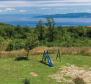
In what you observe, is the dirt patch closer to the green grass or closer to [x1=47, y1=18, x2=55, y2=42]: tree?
the green grass

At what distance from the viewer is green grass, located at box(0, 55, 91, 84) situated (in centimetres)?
3619

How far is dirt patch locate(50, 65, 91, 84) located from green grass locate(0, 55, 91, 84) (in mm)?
880

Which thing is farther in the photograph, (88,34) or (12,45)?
(88,34)

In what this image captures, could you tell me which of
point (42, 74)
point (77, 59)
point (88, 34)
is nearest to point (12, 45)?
point (77, 59)

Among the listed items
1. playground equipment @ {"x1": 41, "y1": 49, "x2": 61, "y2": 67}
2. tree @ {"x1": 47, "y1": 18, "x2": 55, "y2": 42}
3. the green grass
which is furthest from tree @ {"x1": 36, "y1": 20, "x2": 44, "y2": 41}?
playground equipment @ {"x1": 41, "y1": 49, "x2": 61, "y2": 67}

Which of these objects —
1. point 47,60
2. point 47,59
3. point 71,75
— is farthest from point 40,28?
point 71,75

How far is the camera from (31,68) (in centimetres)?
4122

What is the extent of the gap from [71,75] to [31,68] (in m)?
5.27

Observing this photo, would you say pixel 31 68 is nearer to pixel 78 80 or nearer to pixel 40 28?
pixel 78 80

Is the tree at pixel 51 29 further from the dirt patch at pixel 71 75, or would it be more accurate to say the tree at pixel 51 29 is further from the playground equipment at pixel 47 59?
the dirt patch at pixel 71 75

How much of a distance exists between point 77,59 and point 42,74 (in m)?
9.11

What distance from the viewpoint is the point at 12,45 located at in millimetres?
68625

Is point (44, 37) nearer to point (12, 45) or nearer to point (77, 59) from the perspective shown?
point (12, 45)

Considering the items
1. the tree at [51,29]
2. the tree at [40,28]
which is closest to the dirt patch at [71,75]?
the tree at [51,29]
